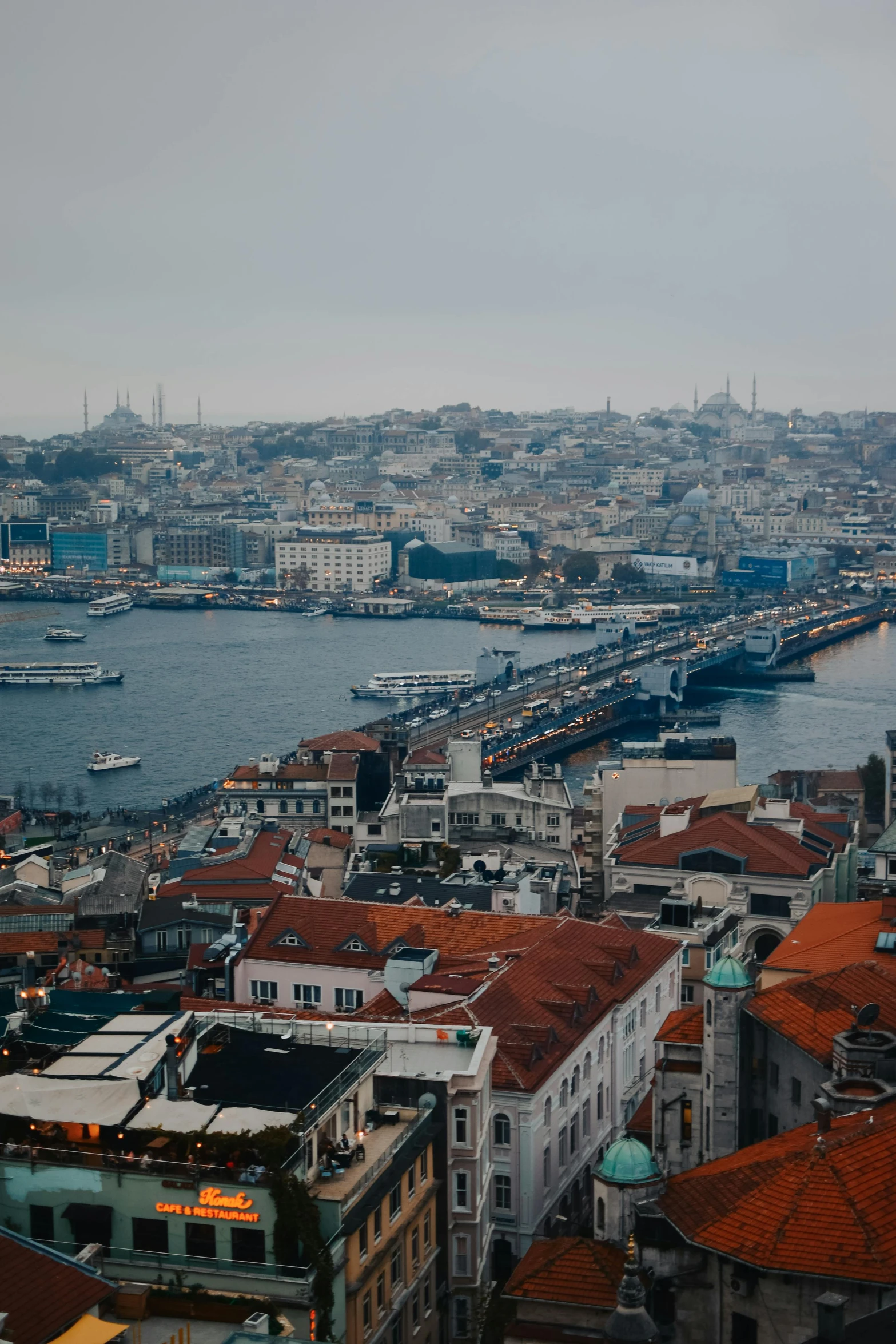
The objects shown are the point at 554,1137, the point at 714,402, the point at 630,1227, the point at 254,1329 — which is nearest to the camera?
the point at 254,1329

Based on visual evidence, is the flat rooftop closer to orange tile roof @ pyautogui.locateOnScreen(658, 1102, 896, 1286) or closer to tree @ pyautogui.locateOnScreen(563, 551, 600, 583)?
orange tile roof @ pyautogui.locateOnScreen(658, 1102, 896, 1286)

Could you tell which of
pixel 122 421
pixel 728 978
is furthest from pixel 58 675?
pixel 122 421

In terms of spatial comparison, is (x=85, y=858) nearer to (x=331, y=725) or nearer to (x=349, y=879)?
(x=349, y=879)

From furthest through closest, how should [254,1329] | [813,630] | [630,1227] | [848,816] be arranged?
[813,630]
[848,816]
[630,1227]
[254,1329]

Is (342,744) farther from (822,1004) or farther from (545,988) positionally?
(822,1004)

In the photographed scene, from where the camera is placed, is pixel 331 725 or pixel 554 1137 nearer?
pixel 554 1137

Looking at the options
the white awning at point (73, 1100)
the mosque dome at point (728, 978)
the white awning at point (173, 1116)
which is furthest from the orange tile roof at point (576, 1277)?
the mosque dome at point (728, 978)

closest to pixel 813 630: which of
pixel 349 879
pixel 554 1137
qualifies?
pixel 349 879
